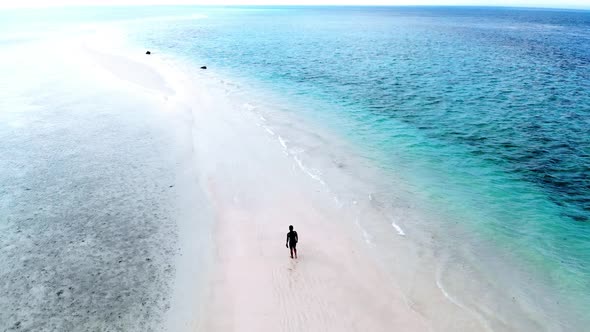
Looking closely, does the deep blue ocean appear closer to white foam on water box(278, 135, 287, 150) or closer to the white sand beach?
white foam on water box(278, 135, 287, 150)

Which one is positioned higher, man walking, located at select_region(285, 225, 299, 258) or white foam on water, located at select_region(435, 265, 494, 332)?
man walking, located at select_region(285, 225, 299, 258)

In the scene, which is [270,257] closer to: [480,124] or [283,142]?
[283,142]

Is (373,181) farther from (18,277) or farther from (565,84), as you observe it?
(565,84)

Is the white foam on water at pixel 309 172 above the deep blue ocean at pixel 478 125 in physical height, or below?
below

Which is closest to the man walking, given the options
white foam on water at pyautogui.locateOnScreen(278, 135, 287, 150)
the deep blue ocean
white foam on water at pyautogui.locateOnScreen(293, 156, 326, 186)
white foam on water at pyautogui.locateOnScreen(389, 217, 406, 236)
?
white foam on water at pyautogui.locateOnScreen(389, 217, 406, 236)

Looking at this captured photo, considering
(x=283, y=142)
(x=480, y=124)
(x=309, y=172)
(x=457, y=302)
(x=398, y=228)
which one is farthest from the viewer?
(x=480, y=124)

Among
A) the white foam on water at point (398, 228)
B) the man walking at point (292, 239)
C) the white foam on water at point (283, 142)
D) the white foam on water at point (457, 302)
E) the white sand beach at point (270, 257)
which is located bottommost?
the white sand beach at point (270, 257)

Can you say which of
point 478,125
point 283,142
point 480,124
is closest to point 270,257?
point 283,142

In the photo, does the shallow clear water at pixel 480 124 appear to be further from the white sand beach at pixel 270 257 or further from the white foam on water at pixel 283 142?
the white sand beach at pixel 270 257

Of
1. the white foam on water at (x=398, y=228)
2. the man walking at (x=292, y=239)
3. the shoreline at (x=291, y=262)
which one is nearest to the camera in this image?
the shoreline at (x=291, y=262)

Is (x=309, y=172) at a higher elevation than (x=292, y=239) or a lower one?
lower

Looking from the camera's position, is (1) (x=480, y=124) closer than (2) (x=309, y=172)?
No

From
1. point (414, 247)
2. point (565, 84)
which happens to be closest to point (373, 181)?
point (414, 247)

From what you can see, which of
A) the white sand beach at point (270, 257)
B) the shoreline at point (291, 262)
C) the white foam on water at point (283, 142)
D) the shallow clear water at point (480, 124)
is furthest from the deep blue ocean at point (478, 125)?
the white sand beach at point (270, 257)
